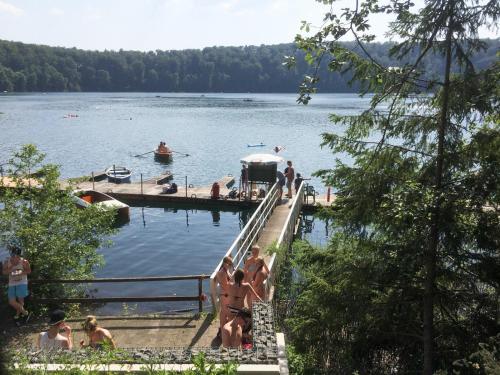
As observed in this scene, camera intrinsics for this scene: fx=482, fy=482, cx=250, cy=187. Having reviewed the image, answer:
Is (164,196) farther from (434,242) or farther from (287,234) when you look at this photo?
(434,242)

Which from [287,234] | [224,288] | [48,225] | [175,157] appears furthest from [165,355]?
[175,157]

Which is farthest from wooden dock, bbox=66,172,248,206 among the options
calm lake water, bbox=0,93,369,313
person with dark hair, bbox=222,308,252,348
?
person with dark hair, bbox=222,308,252,348

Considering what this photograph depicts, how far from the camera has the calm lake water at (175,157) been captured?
18.9 meters

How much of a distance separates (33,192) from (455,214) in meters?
10.2

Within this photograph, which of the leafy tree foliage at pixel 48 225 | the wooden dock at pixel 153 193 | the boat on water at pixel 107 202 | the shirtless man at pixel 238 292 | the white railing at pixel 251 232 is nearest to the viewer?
the shirtless man at pixel 238 292

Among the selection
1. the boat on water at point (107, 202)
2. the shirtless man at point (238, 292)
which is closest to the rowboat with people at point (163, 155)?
the boat on water at point (107, 202)

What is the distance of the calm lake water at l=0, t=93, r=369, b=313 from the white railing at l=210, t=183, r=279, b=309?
7.50 ft

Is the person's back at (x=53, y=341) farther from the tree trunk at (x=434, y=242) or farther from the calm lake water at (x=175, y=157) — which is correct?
the calm lake water at (x=175, y=157)

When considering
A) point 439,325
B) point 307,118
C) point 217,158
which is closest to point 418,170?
point 439,325

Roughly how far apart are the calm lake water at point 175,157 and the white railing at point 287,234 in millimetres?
1860

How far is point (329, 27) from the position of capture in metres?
5.73

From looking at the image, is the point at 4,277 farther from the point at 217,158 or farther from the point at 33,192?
the point at 217,158

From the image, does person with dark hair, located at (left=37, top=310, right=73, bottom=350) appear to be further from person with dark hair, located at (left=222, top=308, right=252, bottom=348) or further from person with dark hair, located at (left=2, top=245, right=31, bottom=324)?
person with dark hair, located at (left=2, top=245, right=31, bottom=324)

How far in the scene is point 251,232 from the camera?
15.9 meters
